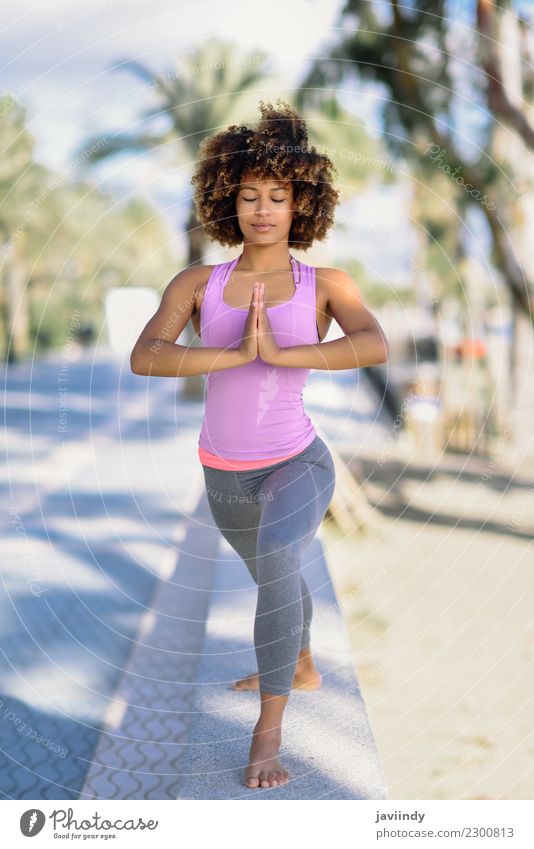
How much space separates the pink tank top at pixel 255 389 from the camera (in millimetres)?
2678

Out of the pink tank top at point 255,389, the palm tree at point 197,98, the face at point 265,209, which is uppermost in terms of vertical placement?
the palm tree at point 197,98

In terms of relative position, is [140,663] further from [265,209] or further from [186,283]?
[265,209]

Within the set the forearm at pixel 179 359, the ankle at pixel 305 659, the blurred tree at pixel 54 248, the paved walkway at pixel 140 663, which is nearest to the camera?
the forearm at pixel 179 359

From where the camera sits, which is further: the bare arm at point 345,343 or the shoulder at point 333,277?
the shoulder at point 333,277

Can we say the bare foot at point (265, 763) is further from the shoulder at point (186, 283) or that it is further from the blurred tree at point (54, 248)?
the blurred tree at point (54, 248)

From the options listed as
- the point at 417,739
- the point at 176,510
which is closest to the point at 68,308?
the point at 176,510

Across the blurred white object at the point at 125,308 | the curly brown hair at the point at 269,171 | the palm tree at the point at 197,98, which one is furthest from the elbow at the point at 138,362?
the palm tree at the point at 197,98

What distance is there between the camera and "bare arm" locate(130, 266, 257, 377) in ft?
8.15

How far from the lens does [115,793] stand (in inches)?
135

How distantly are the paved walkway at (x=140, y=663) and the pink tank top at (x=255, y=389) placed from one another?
3.22 feet

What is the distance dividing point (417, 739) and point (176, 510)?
4617mm

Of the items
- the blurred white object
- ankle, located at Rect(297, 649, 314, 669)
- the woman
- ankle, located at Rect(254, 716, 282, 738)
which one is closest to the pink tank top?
the woman

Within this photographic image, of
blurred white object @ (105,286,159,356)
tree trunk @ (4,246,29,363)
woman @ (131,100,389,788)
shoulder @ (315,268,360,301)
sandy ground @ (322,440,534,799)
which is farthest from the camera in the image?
tree trunk @ (4,246,29,363)

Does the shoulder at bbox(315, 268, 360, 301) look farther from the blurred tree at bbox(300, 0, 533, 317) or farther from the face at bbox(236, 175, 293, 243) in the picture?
the blurred tree at bbox(300, 0, 533, 317)
